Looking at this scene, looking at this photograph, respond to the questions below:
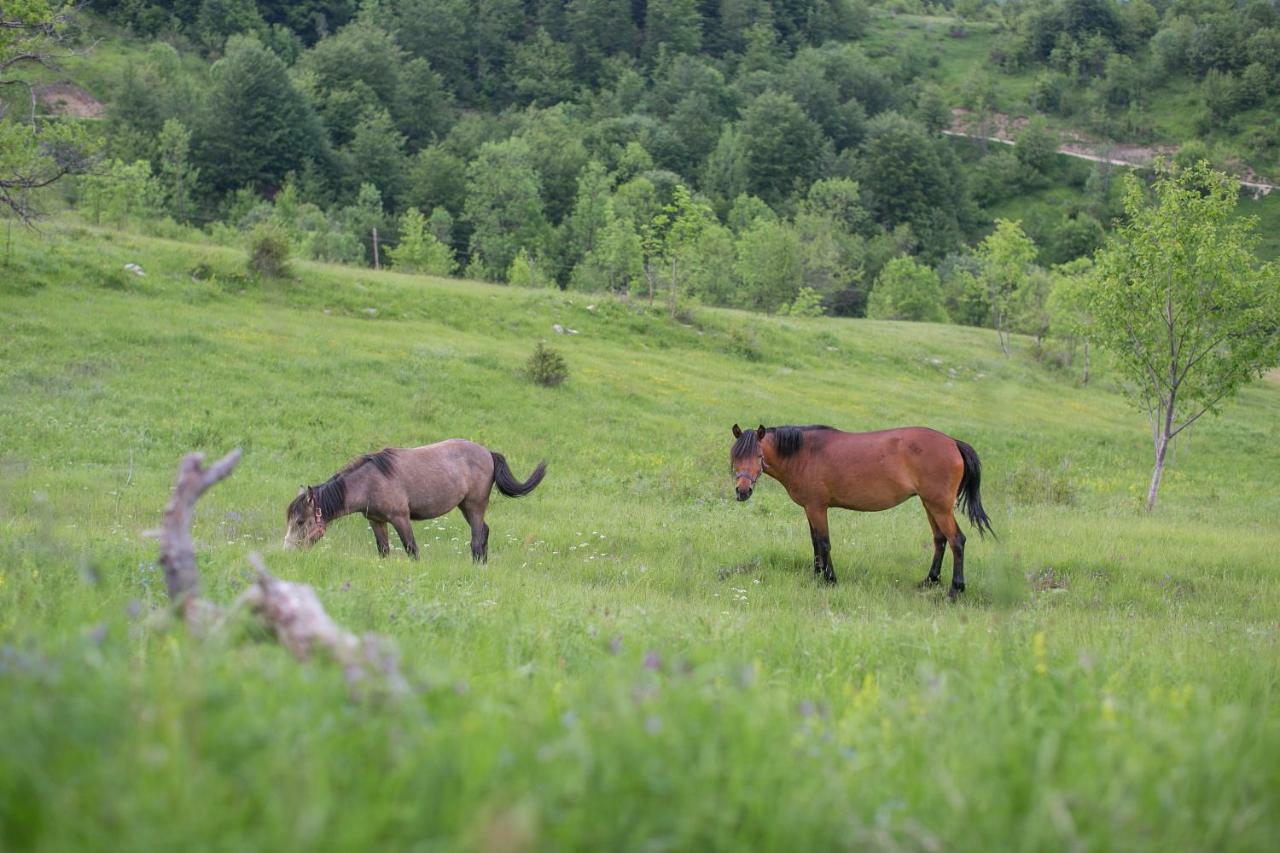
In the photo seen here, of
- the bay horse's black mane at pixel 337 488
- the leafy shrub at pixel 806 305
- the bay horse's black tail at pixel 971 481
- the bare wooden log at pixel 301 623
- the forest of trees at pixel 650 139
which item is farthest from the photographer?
the forest of trees at pixel 650 139

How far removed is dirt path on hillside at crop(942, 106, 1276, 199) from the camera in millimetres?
131750

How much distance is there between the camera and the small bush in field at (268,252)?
30406mm

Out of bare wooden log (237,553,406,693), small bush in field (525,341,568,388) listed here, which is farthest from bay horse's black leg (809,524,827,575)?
small bush in field (525,341,568,388)

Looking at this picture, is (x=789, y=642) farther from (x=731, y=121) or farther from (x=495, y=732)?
(x=731, y=121)

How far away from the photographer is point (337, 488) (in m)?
11.2

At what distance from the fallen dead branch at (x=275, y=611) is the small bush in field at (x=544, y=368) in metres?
22.8

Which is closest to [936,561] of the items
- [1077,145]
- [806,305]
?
[806,305]

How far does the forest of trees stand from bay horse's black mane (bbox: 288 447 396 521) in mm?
24151

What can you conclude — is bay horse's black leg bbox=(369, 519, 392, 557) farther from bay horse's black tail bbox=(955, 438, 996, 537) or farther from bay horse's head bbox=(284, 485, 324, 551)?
bay horse's black tail bbox=(955, 438, 996, 537)

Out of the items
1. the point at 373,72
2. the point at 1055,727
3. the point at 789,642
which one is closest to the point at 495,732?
the point at 1055,727

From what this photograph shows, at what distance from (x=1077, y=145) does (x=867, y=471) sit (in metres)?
Answer: 151

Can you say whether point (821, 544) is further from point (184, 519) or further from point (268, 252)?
point (268, 252)

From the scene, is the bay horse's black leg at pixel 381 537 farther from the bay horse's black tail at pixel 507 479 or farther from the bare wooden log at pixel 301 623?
the bare wooden log at pixel 301 623

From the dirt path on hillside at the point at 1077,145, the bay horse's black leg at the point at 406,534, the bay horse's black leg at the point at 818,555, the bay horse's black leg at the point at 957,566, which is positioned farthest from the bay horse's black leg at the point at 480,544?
the dirt path on hillside at the point at 1077,145
